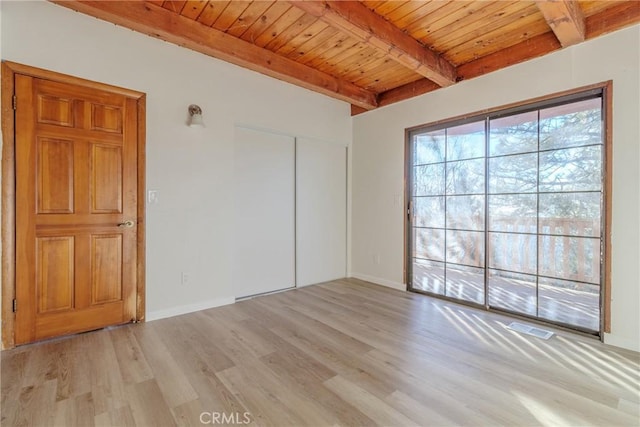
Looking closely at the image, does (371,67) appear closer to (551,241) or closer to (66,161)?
(551,241)

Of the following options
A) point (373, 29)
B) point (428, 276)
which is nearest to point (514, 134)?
point (373, 29)

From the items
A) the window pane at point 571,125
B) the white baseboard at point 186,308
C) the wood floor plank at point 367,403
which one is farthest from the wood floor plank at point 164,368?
the window pane at point 571,125

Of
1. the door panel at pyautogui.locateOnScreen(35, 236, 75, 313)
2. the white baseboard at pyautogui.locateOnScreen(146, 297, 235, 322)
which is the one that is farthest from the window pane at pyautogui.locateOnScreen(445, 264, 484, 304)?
the door panel at pyautogui.locateOnScreen(35, 236, 75, 313)

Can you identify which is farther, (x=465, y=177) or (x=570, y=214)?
(x=465, y=177)

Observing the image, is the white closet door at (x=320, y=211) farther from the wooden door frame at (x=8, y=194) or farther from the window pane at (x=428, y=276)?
the wooden door frame at (x=8, y=194)

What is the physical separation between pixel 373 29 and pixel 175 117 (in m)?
2.00

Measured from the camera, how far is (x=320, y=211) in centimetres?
427

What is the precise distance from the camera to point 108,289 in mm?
2662

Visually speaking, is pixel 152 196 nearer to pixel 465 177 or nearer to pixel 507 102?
pixel 465 177

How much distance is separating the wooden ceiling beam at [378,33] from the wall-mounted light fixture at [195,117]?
55.4 inches

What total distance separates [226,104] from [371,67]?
1697mm

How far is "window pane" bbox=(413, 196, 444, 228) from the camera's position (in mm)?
3670

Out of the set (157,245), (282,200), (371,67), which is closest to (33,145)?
(157,245)

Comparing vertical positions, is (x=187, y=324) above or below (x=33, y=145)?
below
